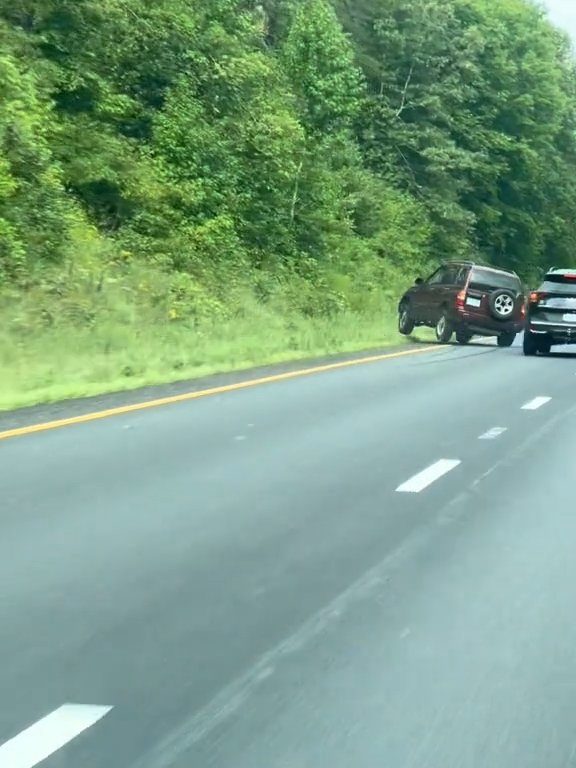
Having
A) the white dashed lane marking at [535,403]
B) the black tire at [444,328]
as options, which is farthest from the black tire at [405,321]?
the white dashed lane marking at [535,403]

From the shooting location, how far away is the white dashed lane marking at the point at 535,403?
1838cm

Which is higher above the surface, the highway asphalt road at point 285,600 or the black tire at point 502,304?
the highway asphalt road at point 285,600

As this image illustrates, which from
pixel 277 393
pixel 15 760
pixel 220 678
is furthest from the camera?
pixel 277 393

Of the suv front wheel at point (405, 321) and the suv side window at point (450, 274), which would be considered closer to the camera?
the suv side window at point (450, 274)

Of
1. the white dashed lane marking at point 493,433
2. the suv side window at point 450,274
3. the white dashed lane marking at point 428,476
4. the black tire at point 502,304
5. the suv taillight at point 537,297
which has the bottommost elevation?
the black tire at point 502,304

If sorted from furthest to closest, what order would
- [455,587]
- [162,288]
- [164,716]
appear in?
[162,288] → [455,587] → [164,716]

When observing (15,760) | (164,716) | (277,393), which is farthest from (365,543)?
(277,393)

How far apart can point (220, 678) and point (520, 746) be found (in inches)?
52.3

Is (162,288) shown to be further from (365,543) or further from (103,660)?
(103,660)

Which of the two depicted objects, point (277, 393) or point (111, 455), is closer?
point (111, 455)

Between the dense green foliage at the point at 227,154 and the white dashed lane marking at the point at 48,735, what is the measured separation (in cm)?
1918

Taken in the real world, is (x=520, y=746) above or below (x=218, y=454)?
above

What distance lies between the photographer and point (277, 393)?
19.3 m

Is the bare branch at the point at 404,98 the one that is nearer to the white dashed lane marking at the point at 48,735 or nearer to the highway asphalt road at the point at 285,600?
the highway asphalt road at the point at 285,600
